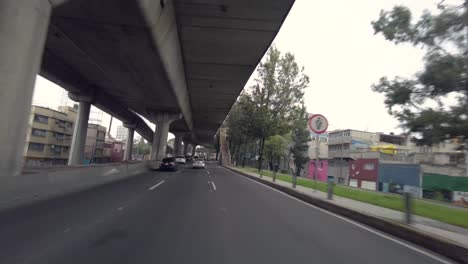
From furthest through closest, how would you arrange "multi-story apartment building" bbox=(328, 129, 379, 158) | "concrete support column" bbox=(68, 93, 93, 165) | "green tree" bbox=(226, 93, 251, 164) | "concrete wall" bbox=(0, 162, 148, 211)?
"multi-story apartment building" bbox=(328, 129, 379, 158), "green tree" bbox=(226, 93, 251, 164), "concrete support column" bbox=(68, 93, 93, 165), "concrete wall" bbox=(0, 162, 148, 211)

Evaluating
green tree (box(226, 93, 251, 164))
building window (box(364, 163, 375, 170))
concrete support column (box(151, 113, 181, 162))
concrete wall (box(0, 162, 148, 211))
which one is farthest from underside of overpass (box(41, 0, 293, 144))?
building window (box(364, 163, 375, 170))

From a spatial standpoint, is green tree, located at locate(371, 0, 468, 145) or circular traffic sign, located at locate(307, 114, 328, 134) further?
circular traffic sign, located at locate(307, 114, 328, 134)

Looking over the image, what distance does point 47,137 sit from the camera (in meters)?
54.7

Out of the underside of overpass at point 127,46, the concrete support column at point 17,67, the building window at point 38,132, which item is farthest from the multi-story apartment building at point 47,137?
the concrete support column at point 17,67

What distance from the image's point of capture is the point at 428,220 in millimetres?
8969

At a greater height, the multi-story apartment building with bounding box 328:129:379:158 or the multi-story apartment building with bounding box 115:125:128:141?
the multi-story apartment building with bounding box 115:125:128:141

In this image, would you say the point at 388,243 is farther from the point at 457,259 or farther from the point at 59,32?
the point at 59,32

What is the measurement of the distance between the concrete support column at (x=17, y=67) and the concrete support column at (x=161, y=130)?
2934 cm

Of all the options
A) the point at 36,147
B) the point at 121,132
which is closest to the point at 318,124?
the point at 36,147

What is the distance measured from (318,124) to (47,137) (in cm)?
5365

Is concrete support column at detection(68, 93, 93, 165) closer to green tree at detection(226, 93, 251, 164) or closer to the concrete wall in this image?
green tree at detection(226, 93, 251, 164)

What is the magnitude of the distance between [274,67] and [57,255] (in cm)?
3146

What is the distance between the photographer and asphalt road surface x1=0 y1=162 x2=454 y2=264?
507 centimetres

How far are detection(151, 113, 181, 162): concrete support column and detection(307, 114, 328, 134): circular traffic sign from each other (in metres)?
26.7
